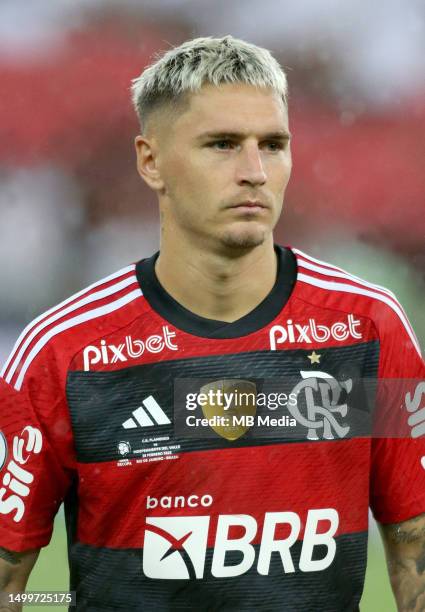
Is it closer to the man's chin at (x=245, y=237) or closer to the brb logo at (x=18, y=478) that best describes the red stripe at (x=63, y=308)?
the brb logo at (x=18, y=478)

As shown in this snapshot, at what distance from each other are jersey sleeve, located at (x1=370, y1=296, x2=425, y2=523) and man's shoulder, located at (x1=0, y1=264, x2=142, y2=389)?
60cm

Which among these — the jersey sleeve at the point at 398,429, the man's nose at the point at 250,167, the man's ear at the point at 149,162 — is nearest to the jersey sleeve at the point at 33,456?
the man's ear at the point at 149,162

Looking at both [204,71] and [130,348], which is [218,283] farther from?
[204,71]

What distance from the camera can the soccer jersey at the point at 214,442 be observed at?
2293 mm

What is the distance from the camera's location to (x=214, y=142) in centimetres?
228

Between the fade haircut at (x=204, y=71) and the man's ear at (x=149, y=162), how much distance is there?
0.21 ft

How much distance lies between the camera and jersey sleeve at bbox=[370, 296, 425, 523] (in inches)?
93.8

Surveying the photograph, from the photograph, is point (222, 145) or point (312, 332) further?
point (312, 332)

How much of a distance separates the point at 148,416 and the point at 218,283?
347 mm

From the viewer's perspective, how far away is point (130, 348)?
238 centimetres

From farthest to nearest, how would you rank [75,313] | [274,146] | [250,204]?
[75,313]
[274,146]
[250,204]

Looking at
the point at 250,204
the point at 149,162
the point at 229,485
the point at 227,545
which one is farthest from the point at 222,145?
the point at 227,545

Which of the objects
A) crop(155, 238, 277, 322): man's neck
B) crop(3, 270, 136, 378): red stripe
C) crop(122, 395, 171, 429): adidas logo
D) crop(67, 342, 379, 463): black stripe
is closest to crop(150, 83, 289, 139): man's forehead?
crop(155, 238, 277, 322): man's neck
